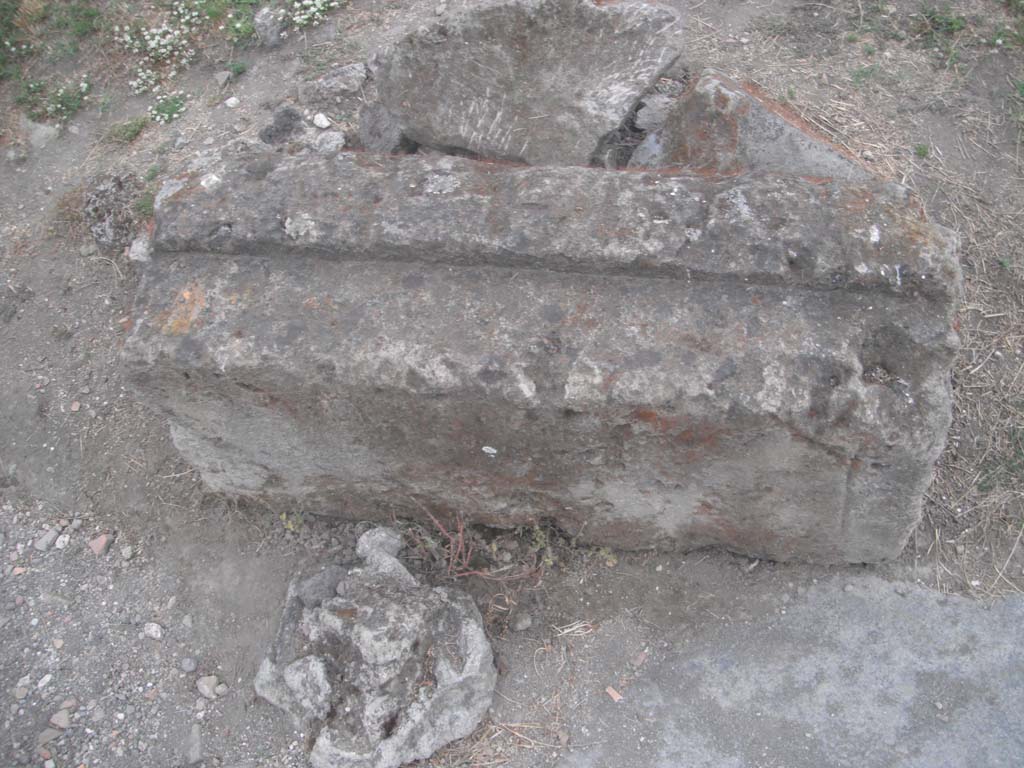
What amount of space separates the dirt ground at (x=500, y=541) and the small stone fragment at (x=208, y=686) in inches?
1.1

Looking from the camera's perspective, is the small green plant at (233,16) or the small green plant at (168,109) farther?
the small green plant at (233,16)

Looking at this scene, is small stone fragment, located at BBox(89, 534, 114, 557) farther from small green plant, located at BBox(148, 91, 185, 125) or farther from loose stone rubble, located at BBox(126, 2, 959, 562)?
small green plant, located at BBox(148, 91, 185, 125)

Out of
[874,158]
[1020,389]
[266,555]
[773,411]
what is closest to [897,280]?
[773,411]

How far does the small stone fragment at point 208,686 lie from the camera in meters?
2.87

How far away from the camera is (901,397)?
7.33 ft

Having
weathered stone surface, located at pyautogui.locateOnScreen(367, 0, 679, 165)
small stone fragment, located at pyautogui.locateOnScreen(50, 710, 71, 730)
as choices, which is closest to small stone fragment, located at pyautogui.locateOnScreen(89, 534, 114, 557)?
small stone fragment, located at pyautogui.locateOnScreen(50, 710, 71, 730)

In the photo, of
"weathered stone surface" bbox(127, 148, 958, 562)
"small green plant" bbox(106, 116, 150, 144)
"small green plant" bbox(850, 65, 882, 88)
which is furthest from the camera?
"small green plant" bbox(106, 116, 150, 144)

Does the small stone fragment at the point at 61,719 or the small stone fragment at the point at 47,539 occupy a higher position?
the small stone fragment at the point at 47,539

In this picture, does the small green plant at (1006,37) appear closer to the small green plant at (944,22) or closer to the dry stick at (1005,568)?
the small green plant at (944,22)

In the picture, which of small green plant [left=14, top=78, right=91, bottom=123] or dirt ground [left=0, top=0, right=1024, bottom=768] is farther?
small green plant [left=14, top=78, right=91, bottom=123]

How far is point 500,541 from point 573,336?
99 centimetres

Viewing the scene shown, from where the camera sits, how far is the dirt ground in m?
2.79

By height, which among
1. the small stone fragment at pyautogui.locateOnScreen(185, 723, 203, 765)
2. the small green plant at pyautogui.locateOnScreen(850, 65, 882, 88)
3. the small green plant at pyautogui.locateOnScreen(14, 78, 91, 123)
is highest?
the small green plant at pyautogui.locateOnScreen(14, 78, 91, 123)

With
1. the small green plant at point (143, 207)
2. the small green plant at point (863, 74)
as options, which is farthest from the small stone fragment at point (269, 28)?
the small green plant at point (863, 74)
